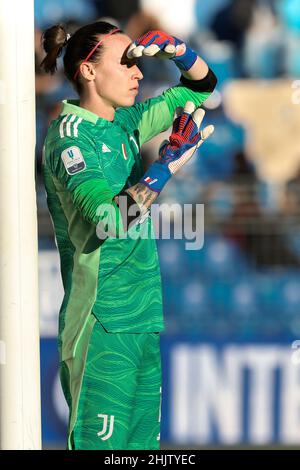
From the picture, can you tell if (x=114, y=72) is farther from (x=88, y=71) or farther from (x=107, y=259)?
(x=107, y=259)

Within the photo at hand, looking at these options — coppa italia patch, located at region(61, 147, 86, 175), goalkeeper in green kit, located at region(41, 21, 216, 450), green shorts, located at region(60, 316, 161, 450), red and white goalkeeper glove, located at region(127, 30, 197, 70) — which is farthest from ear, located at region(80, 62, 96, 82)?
green shorts, located at region(60, 316, 161, 450)

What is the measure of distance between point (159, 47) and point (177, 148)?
269 millimetres

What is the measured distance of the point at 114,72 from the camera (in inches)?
97.0

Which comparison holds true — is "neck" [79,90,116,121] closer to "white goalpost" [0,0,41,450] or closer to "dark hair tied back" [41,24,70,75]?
"dark hair tied back" [41,24,70,75]

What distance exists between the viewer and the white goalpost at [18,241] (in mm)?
2176

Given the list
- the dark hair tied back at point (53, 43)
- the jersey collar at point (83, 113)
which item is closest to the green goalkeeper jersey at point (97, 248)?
the jersey collar at point (83, 113)

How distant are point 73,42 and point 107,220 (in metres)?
0.54

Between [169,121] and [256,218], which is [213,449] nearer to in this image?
[256,218]

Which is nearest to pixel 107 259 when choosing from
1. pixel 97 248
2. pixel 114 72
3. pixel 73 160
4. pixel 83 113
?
pixel 97 248

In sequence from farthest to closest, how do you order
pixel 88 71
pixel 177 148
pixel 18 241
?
1. pixel 88 71
2. pixel 177 148
3. pixel 18 241

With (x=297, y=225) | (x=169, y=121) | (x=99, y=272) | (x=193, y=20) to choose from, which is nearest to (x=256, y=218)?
(x=297, y=225)

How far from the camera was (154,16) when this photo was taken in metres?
3.62

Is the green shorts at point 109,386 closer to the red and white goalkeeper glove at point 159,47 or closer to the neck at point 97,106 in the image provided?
the neck at point 97,106

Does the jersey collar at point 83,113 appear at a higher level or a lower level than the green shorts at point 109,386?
higher
